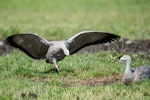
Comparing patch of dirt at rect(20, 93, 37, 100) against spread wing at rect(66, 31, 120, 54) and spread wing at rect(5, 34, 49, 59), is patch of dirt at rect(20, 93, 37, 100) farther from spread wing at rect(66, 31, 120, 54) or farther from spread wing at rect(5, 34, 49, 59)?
spread wing at rect(66, 31, 120, 54)

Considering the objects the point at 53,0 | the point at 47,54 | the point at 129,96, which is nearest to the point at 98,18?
the point at 53,0

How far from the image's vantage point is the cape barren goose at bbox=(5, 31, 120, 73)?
10.1 meters

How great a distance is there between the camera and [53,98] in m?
8.24

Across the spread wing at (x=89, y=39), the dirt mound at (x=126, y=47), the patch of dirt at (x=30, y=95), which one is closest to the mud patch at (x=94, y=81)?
the spread wing at (x=89, y=39)

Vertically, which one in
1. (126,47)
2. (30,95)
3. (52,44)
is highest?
(52,44)

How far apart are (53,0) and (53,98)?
1850 cm

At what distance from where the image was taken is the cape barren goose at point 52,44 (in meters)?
10.1

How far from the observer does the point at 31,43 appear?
10.3 m

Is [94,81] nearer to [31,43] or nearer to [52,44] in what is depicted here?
[52,44]

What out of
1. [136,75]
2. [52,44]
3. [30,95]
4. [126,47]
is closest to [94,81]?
[136,75]

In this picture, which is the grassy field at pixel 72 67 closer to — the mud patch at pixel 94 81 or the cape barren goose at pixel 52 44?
the mud patch at pixel 94 81

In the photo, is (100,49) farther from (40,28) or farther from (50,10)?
(50,10)

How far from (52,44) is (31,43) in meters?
0.41

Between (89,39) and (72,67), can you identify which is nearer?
(72,67)
